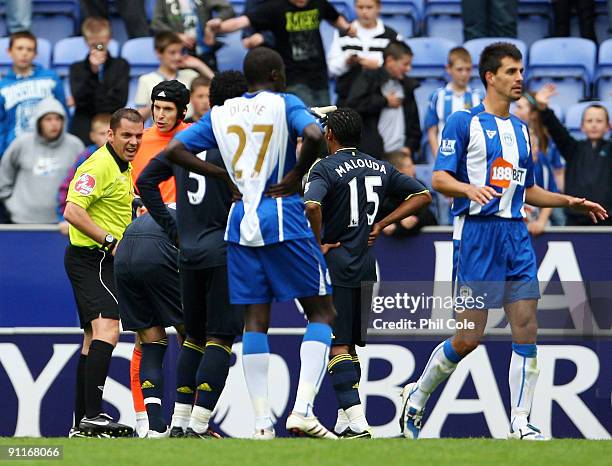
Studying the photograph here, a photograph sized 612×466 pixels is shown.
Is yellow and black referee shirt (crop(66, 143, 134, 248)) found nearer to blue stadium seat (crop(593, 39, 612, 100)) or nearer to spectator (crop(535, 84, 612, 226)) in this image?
spectator (crop(535, 84, 612, 226))

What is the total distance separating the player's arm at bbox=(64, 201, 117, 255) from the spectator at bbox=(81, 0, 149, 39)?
619 cm

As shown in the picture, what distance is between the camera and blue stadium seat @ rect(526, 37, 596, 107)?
1470 cm

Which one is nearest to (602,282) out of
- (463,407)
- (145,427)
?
(463,407)

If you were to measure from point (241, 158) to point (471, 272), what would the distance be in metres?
1.78

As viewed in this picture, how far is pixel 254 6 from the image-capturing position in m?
13.8

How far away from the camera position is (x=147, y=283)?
8.73m

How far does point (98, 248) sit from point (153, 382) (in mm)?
1144

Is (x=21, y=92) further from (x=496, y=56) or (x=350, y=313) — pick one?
(x=496, y=56)

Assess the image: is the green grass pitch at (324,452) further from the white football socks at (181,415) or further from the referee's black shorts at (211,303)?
the referee's black shorts at (211,303)

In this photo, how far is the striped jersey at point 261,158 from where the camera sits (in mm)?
7523

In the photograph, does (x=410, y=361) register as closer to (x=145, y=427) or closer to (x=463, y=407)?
(x=463, y=407)

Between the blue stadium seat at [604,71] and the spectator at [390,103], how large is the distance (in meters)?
2.38

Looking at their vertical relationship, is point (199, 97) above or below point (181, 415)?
above

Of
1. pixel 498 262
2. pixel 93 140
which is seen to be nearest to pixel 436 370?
pixel 498 262
